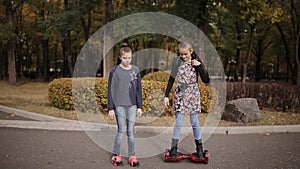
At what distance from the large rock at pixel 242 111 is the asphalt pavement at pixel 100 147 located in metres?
0.97

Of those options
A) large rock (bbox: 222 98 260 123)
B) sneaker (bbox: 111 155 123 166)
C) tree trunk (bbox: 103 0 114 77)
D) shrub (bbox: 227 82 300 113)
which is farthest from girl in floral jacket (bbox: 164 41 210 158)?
tree trunk (bbox: 103 0 114 77)

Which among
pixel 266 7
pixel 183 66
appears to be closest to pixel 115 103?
pixel 183 66

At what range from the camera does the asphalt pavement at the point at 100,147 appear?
4863 millimetres

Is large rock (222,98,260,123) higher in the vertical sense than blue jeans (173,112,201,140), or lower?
lower

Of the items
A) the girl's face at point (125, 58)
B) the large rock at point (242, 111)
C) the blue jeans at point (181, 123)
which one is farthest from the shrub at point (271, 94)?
the girl's face at point (125, 58)

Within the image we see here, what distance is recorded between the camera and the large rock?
8.58m

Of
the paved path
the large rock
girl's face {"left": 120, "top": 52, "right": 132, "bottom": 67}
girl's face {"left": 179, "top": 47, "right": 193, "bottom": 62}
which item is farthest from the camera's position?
the large rock

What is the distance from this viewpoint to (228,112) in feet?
29.2

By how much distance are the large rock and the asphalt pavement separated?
3.18 feet

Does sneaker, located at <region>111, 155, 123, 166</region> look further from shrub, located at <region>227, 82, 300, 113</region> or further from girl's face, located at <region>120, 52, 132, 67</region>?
shrub, located at <region>227, 82, 300, 113</region>

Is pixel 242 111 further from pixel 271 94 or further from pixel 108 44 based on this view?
pixel 108 44

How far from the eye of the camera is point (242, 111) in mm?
8586

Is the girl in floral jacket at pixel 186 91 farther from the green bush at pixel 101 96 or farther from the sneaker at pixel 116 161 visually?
the green bush at pixel 101 96

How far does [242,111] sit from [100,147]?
4401 mm
